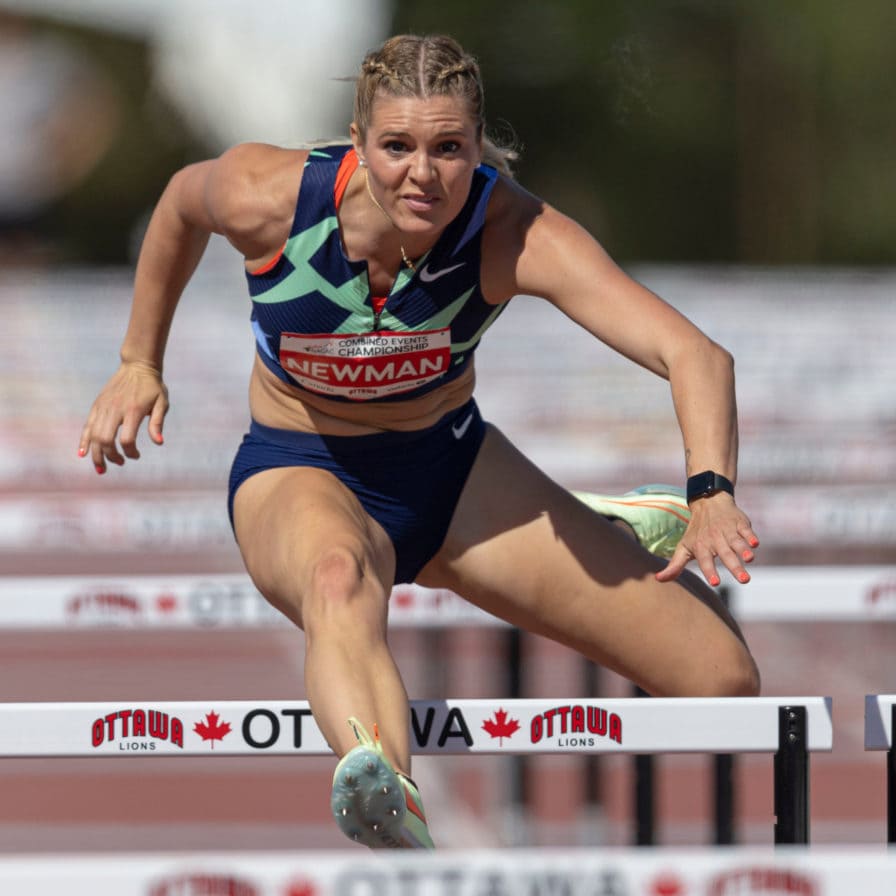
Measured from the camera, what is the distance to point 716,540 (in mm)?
3451

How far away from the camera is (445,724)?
11.3 feet

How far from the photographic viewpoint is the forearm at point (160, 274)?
432 cm

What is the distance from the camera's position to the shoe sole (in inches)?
120

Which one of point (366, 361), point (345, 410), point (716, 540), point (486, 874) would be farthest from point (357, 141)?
point (486, 874)

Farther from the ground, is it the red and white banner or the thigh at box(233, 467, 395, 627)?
the thigh at box(233, 467, 395, 627)

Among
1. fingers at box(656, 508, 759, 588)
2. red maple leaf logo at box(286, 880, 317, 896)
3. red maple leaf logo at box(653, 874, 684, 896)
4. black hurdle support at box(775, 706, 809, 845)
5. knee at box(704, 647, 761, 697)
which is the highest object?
fingers at box(656, 508, 759, 588)

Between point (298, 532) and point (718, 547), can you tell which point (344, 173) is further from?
point (718, 547)

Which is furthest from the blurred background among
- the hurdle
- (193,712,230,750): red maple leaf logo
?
(193,712,230,750): red maple leaf logo

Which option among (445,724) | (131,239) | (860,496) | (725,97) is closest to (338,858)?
(445,724)

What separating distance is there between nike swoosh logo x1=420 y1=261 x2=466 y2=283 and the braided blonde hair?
11.4 inches

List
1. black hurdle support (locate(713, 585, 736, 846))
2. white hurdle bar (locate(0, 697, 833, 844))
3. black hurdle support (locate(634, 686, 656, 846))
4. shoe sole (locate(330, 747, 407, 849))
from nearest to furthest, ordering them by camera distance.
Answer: shoe sole (locate(330, 747, 407, 849))
white hurdle bar (locate(0, 697, 833, 844))
black hurdle support (locate(713, 585, 736, 846))
black hurdle support (locate(634, 686, 656, 846))

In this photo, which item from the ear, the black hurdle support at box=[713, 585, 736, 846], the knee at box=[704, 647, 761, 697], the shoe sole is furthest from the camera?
the black hurdle support at box=[713, 585, 736, 846]

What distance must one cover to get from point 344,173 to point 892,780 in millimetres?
1722

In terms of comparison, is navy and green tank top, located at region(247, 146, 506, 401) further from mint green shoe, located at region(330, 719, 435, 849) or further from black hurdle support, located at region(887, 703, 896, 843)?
black hurdle support, located at region(887, 703, 896, 843)
